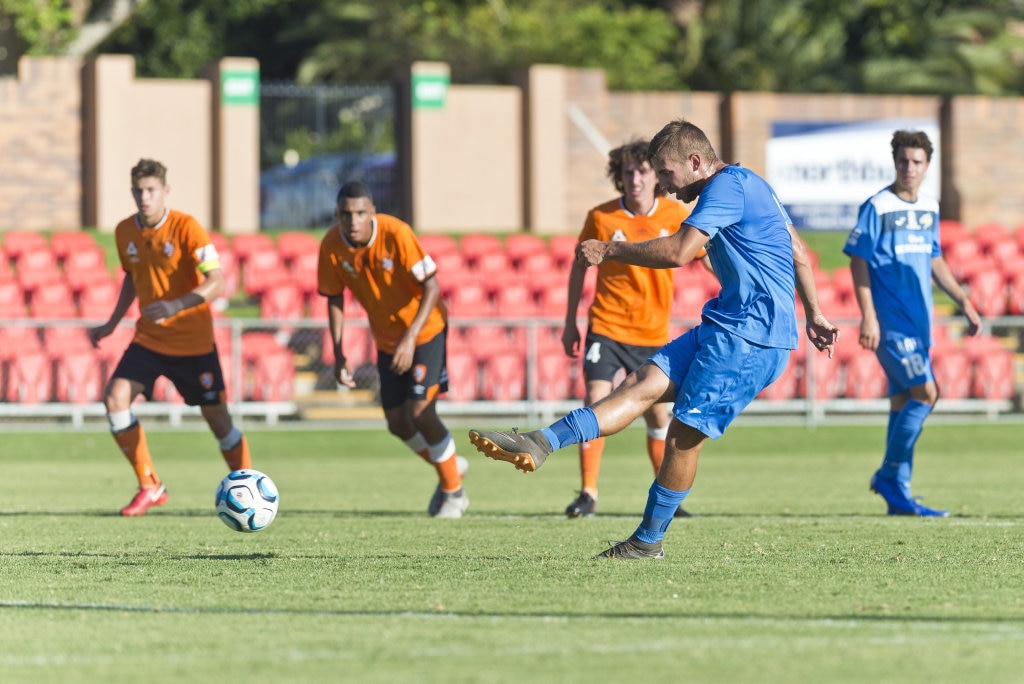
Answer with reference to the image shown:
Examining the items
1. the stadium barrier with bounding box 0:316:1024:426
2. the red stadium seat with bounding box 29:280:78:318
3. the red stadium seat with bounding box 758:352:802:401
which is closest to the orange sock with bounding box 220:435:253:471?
the stadium barrier with bounding box 0:316:1024:426

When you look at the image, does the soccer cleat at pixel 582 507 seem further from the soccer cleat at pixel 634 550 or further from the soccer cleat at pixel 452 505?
the soccer cleat at pixel 634 550

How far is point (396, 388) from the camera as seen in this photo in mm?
10789

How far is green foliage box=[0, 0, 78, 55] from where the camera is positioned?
32312 mm

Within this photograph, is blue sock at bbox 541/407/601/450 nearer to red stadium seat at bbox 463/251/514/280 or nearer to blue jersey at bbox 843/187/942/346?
blue jersey at bbox 843/187/942/346

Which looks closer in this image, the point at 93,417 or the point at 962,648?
the point at 962,648

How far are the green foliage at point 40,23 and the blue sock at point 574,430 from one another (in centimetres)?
2712

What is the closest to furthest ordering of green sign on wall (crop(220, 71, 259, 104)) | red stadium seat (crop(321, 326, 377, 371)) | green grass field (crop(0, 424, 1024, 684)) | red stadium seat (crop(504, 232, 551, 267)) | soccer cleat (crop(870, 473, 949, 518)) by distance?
green grass field (crop(0, 424, 1024, 684)) → soccer cleat (crop(870, 473, 949, 518)) → red stadium seat (crop(321, 326, 377, 371)) → red stadium seat (crop(504, 232, 551, 267)) → green sign on wall (crop(220, 71, 259, 104))

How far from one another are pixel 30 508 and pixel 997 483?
24.1ft

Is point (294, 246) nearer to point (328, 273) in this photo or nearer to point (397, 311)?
point (328, 273)

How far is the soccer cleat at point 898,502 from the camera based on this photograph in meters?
10.7

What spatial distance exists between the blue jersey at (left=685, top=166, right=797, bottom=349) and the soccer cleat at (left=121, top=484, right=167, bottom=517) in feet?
15.6

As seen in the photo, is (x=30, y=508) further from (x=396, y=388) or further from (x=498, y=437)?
(x=498, y=437)

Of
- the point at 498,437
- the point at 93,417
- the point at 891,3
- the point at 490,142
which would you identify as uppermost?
the point at 891,3

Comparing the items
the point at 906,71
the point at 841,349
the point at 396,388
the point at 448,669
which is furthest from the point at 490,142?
the point at 448,669
